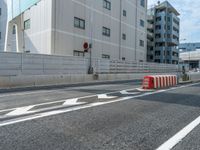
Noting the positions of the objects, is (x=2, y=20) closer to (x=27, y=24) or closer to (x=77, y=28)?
(x=27, y=24)

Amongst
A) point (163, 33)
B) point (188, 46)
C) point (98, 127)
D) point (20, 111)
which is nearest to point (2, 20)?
point (20, 111)

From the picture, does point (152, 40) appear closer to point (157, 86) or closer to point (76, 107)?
point (157, 86)

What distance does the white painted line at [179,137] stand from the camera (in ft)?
14.8

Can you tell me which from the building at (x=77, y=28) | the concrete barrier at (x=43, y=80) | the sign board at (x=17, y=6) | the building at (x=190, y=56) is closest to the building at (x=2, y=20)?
the sign board at (x=17, y=6)

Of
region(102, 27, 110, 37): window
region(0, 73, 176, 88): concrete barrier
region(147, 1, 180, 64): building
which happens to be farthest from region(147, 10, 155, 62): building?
region(0, 73, 176, 88): concrete barrier

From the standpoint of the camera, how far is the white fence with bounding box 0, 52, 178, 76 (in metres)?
17.0

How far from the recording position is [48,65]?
2025 cm

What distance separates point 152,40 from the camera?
3226 inches

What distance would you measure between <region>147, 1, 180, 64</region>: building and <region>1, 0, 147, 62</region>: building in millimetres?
37364

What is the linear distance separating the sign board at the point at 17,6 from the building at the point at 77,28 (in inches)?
21.8

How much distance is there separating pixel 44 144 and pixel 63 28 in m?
25.0

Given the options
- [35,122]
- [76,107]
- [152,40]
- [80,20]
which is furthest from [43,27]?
[152,40]

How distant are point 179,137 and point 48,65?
16410 millimetres

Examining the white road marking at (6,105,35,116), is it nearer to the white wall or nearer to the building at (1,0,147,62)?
the building at (1,0,147,62)
